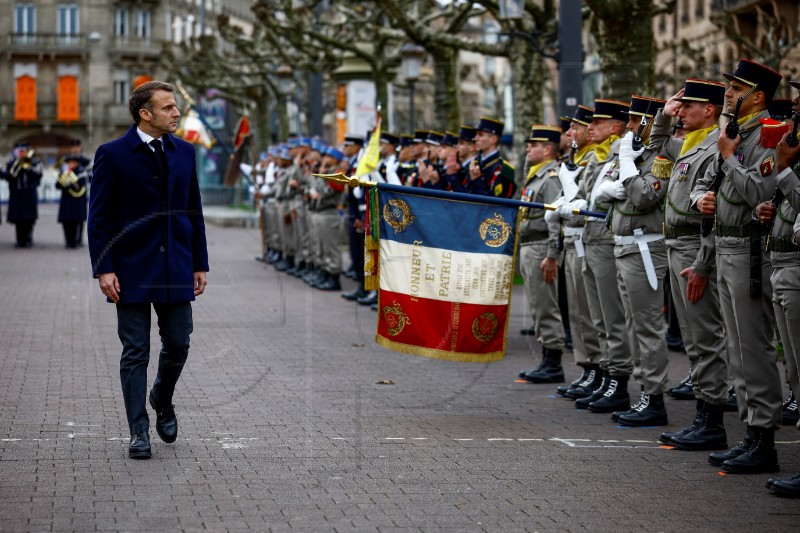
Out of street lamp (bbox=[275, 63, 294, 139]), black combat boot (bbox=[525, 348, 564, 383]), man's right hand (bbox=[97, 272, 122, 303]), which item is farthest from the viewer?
street lamp (bbox=[275, 63, 294, 139])

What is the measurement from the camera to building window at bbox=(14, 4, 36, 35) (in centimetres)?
9406

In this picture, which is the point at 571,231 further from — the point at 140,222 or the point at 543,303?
the point at 140,222

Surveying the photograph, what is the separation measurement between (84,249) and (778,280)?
80.5 feet

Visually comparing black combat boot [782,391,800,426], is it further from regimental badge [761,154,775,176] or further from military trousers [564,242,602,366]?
regimental badge [761,154,775,176]

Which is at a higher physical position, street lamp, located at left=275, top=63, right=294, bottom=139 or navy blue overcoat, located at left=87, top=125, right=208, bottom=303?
street lamp, located at left=275, top=63, right=294, bottom=139

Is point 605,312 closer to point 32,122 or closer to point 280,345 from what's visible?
point 280,345

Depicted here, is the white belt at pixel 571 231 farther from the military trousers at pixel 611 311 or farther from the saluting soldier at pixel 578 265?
the military trousers at pixel 611 311

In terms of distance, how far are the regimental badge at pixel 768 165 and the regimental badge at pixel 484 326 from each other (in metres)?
2.74

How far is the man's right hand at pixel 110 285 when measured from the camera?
816 cm

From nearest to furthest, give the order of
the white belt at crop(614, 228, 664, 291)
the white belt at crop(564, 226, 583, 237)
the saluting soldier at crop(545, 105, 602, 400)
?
1. the white belt at crop(614, 228, 664, 291)
2. the white belt at crop(564, 226, 583, 237)
3. the saluting soldier at crop(545, 105, 602, 400)

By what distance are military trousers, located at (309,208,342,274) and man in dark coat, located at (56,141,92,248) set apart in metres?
9.57

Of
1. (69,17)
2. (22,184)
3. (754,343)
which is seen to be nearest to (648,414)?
(754,343)

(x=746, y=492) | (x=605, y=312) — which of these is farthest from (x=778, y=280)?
(x=605, y=312)

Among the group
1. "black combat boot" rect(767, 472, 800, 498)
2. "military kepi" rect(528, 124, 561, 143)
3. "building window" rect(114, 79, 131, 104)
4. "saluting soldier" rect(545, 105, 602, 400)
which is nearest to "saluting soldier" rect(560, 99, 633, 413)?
"saluting soldier" rect(545, 105, 602, 400)
